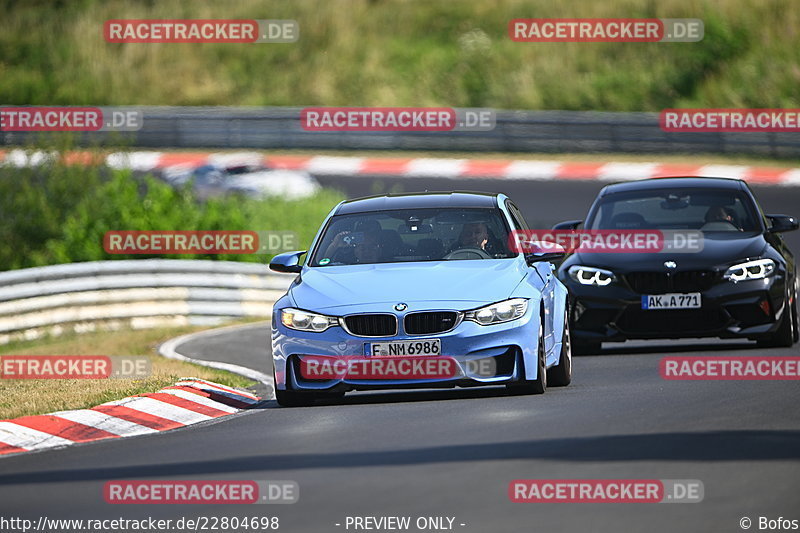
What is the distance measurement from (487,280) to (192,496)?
391 cm

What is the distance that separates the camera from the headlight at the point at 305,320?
11.1 meters

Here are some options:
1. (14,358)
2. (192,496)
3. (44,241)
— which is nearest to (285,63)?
(44,241)

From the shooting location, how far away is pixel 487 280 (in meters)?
11.4

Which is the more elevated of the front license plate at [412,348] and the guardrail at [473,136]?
the guardrail at [473,136]

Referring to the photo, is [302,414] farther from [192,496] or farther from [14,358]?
[14,358]

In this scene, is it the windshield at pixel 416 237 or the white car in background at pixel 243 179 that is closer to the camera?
the windshield at pixel 416 237
